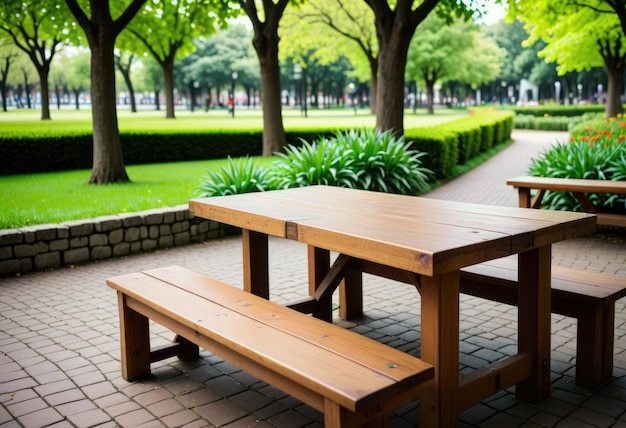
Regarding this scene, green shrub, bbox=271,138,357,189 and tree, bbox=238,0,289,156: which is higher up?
tree, bbox=238,0,289,156

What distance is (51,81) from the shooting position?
3098 inches

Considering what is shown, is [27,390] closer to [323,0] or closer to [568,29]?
[568,29]

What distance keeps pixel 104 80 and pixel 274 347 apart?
9.83 m

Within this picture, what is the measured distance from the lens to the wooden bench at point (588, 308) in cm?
360

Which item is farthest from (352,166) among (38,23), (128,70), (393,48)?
(128,70)

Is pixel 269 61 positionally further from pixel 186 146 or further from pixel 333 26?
pixel 333 26

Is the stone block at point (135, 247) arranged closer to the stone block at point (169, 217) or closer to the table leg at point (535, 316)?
the stone block at point (169, 217)

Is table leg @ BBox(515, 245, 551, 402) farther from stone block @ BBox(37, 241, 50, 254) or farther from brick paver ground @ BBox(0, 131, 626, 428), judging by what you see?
stone block @ BBox(37, 241, 50, 254)

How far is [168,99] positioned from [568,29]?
23280 millimetres

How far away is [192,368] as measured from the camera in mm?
4105

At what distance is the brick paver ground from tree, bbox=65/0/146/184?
494cm

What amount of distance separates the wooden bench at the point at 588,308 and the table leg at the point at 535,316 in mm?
292

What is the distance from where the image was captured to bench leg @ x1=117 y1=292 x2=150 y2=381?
3.88 meters

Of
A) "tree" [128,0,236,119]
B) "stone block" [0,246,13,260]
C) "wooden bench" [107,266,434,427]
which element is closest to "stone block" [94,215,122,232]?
"stone block" [0,246,13,260]
